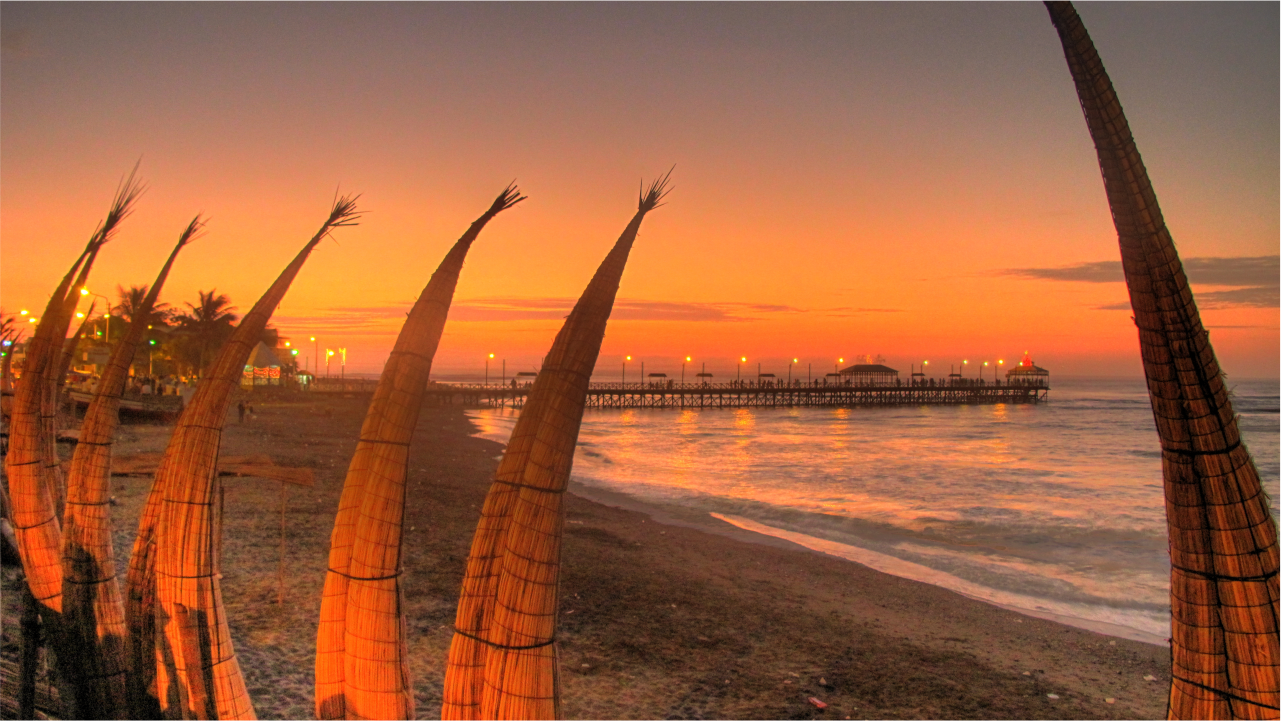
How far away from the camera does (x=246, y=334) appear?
10.4 feet

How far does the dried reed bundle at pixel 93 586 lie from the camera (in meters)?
3.53

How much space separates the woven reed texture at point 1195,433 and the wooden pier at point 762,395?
6290 centimetres

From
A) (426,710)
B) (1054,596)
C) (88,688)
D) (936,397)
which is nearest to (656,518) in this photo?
(1054,596)

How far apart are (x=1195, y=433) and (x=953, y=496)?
21781 millimetres

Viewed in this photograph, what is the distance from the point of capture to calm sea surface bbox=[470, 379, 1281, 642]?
39.4 feet

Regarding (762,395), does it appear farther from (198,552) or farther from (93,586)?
(198,552)

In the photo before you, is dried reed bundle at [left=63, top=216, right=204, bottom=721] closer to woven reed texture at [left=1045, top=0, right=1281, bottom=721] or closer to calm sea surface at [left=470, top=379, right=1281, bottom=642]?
woven reed texture at [left=1045, top=0, right=1281, bottom=721]

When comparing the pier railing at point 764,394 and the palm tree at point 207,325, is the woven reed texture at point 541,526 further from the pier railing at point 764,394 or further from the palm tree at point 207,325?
the pier railing at point 764,394

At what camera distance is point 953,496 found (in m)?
21.7

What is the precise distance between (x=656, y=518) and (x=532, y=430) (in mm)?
13805

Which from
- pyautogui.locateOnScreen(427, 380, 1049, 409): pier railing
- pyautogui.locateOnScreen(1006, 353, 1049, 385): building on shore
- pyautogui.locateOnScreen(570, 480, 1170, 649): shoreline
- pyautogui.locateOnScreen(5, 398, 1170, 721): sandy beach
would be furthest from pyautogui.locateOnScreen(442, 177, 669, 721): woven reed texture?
pyautogui.locateOnScreen(1006, 353, 1049, 385): building on shore

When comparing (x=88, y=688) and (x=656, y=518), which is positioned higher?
(x=88, y=688)

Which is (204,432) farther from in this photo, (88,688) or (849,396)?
(849,396)

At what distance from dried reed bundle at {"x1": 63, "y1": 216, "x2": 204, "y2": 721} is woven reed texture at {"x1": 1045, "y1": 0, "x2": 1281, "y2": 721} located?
4.15m
